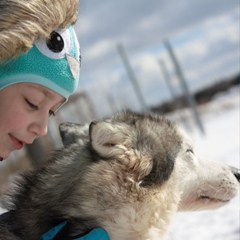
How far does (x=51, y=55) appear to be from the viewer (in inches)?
95.4

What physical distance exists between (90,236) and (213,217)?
3337mm

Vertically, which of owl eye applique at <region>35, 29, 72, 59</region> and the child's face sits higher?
owl eye applique at <region>35, 29, 72, 59</region>

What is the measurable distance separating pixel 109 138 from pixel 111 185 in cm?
26

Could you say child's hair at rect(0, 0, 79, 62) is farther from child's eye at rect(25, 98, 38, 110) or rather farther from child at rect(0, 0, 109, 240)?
child's eye at rect(25, 98, 38, 110)

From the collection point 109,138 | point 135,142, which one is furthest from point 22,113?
point 135,142

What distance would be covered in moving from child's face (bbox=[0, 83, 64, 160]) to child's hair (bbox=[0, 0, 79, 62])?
0.64ft

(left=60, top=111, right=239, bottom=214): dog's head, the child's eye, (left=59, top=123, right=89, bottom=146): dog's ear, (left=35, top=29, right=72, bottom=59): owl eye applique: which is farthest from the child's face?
(left=59, top=123, right=89, bottom=146): dog's ear

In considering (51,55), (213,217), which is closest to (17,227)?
(51,55)

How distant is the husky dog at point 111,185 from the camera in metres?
2.61

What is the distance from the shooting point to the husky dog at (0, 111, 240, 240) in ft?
8.55

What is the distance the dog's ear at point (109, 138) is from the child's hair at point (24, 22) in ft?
1.91

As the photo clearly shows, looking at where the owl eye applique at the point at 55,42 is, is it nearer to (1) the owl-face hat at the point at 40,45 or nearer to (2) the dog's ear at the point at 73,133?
(1) the owl-face hat at the point at 40,45

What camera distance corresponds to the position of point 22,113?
7.68ft

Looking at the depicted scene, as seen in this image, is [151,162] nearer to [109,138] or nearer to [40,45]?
[109,138]
